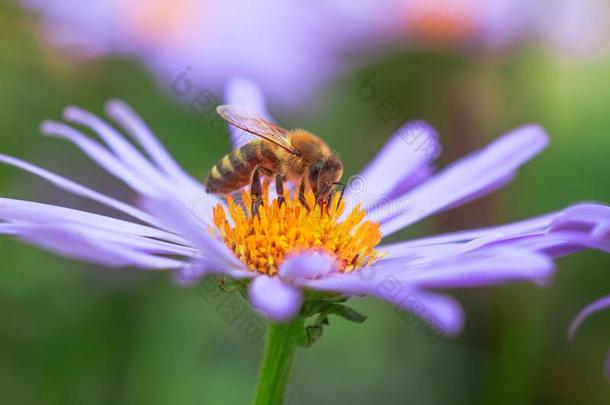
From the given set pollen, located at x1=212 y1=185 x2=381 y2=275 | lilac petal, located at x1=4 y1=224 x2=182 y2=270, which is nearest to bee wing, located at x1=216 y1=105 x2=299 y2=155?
pollen, located at x1=212 y1=185 x2=381 y2=275

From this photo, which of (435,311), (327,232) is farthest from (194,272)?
(327,232)

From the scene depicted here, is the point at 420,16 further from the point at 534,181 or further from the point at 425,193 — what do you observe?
the point at 425,193

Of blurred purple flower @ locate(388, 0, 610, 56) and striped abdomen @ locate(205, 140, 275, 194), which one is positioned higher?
blurred purple flower @ locate(388, 0, 610, 56)

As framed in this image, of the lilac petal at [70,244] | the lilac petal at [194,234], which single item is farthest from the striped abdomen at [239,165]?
the lilac petal at [70,244]

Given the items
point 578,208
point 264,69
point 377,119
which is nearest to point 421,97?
point 377,119

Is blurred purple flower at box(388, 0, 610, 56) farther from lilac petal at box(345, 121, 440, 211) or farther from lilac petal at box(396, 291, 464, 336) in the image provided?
lilac petal at box(396, 291, 464, 336)

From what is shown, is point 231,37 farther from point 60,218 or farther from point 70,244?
point 70,244

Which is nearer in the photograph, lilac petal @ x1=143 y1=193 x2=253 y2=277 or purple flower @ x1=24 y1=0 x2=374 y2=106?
lilac petal @ x1=143 y1=193 x2=253 y2=277

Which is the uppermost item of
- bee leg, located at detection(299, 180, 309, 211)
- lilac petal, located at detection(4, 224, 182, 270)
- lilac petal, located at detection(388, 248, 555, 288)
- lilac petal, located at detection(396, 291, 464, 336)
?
bee leg, located at detection(299, 180, 309, 211)
